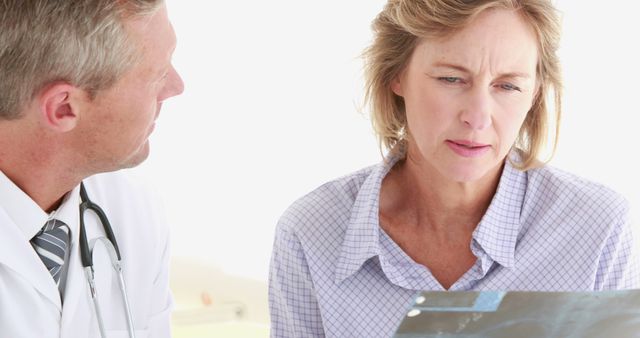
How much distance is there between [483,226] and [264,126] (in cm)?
125

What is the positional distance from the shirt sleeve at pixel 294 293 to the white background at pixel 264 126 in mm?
810

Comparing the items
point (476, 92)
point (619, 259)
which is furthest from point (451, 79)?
point (619, 259)

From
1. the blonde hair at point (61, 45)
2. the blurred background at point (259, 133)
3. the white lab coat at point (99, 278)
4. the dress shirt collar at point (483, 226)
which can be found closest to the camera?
the blonde hair at point (61, 45)

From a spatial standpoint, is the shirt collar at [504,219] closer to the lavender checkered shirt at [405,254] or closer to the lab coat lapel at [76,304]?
the lavender checkered shirt at [405,254]

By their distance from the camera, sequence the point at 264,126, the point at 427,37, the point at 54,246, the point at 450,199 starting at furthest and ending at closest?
the point at 264,126 → the point at 450,199 → the point at 427,37 → the point at 54,246

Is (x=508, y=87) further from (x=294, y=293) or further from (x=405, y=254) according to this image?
(x=294, y=293)

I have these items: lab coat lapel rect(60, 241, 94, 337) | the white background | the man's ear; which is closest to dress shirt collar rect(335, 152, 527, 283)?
lab coat lapel rect(60, 241, 94, 337)

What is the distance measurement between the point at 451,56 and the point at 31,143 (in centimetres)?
68

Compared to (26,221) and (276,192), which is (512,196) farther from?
(276,192)

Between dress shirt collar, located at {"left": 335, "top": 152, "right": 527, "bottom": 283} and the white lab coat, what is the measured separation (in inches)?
13.1

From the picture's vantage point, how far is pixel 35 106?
146 centimetres

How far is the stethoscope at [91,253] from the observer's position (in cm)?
158

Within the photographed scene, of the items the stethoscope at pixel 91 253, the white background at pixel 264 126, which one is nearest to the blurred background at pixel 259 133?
the white background at pixel 264 126

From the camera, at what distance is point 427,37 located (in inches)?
65.7
